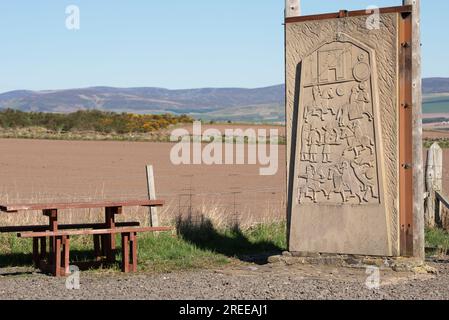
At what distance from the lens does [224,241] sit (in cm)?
1333

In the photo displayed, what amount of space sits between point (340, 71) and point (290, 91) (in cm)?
74

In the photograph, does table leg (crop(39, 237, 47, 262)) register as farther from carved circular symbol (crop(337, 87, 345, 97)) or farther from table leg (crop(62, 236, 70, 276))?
carved circular symbol (crop(337, 87, 345, 97))

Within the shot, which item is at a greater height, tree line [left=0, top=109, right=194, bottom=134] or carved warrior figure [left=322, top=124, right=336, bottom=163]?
tree line [left=0, top=109, right=194, bottom=134]

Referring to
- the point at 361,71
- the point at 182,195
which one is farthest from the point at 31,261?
the point at 182,195

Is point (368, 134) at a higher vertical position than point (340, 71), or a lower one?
lower

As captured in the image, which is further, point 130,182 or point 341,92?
point 130,182

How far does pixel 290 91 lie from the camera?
1148cm

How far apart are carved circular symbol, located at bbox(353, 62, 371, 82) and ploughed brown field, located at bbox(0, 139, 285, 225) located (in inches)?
166

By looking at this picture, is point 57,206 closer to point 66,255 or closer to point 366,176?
point 66,255

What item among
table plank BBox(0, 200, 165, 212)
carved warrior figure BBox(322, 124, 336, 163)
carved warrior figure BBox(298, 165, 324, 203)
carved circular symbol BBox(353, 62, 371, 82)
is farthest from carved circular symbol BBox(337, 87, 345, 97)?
Result: table plank BBox(0, 200, 165, 212)

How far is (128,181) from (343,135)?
52.2ft

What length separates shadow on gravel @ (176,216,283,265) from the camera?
12.7 metres
